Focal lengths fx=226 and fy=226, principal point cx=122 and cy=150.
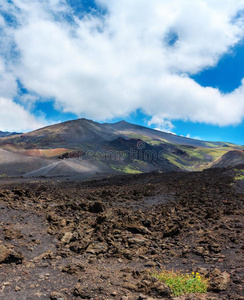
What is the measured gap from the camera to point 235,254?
23.5 feet

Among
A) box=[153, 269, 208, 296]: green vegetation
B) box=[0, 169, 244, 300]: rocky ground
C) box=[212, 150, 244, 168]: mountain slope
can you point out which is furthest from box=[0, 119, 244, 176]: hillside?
box=[153, 269, 208, 296]: green vegetation

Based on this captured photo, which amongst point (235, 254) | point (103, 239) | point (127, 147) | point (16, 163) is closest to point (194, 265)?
point (235, 254)

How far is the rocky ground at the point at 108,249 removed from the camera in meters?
5.21

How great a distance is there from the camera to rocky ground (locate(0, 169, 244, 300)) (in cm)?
521

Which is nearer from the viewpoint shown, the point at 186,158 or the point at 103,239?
the point at 103,239

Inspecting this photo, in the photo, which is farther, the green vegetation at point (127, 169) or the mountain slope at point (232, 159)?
the mountain slope at point (232, 159)

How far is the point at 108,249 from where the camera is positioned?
7.83 meters

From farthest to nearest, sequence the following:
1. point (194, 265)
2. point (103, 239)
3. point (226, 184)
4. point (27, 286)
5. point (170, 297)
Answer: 1. point (226, 184)
2. point (103, 239)
3. point (194, 265)
4. point (27, 286)
5. point (170, 297)

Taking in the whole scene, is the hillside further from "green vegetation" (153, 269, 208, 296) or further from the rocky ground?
"green vegetation" (153, 269, 208, 296)

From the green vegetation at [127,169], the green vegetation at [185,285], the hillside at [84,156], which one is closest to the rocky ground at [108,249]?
the green vegetation at [185,285]

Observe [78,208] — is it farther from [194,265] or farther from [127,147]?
[127,147]

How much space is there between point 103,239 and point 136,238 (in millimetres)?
1274

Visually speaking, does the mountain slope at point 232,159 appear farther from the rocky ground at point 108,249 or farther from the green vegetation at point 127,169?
the rocky ground at point 108,249

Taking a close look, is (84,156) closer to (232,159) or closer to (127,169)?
(127,169)
